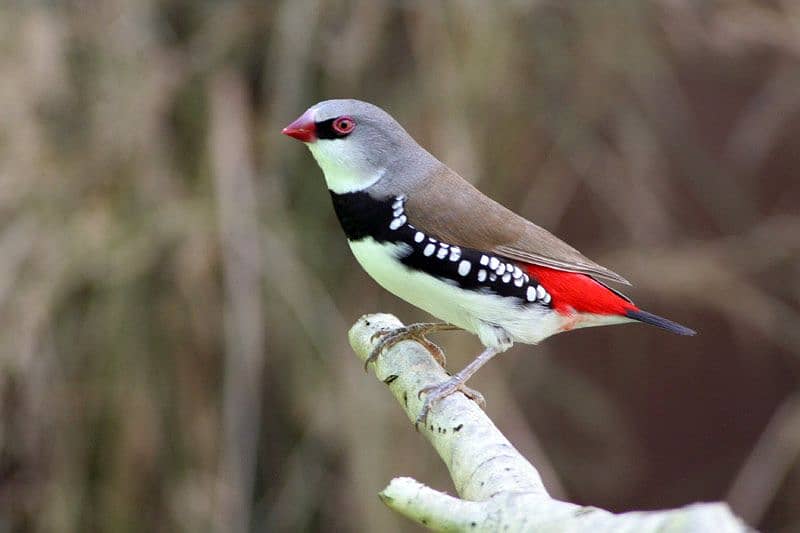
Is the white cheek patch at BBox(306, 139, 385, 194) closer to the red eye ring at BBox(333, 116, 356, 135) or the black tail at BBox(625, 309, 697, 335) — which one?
the red eye ring at BBox(333, 116, 356, 135)

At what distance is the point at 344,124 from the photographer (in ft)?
9.50

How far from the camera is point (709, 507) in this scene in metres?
1.42

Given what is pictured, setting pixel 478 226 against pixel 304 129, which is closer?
pixel 304 129

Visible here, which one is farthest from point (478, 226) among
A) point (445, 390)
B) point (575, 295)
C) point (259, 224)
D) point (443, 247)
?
point (259, 224)

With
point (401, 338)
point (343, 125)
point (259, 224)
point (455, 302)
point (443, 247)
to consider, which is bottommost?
point (401, 338)

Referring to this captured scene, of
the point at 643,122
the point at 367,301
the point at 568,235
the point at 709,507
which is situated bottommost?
the point at 709,507

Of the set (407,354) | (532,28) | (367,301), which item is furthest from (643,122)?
(407,354)

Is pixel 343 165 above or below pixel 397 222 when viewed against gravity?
above

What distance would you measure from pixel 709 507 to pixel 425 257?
1.51 m

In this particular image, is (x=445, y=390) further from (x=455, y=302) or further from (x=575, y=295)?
(x=575, y=295)

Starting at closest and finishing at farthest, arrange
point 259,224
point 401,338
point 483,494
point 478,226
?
point 483,494
point 478,226
point 401,338
point 259,224

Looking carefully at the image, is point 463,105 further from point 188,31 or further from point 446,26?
point 188,31

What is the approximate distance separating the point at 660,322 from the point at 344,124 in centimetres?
90

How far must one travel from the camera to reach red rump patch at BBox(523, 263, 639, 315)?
3.09 meters
